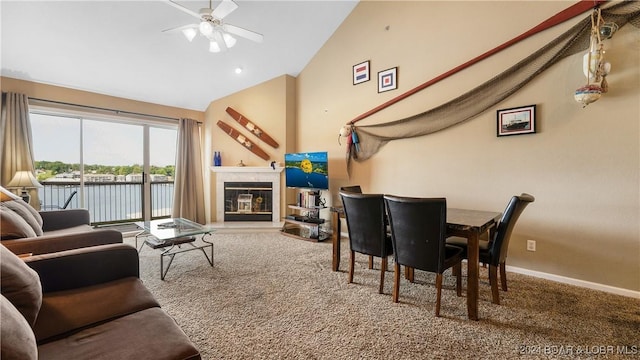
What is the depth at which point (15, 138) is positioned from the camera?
146 inches

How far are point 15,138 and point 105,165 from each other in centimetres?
125

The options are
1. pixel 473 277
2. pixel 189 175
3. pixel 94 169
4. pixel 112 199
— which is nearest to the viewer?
pixel 473 277

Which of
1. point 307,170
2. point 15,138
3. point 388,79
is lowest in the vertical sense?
point 307,170

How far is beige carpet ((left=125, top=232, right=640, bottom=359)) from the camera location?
1.67 metres

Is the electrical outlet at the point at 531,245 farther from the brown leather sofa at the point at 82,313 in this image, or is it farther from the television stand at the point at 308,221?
the brown leather sofa at the point at 82,313

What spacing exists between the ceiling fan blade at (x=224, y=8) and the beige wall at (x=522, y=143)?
2275 mm

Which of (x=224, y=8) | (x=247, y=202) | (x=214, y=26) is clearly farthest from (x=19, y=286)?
(x=247, y=202)

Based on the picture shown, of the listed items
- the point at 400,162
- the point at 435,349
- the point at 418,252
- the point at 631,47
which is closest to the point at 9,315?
the point at 435,349

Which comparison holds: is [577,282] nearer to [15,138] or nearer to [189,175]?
[189,175]

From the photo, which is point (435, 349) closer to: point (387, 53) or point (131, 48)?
point (387, 53)

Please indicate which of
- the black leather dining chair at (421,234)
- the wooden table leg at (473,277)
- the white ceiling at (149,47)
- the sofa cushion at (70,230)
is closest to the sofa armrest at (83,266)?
the sofa cushion at (70,230)

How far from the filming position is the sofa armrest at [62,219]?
2900 mm

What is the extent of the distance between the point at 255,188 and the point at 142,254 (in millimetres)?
2216

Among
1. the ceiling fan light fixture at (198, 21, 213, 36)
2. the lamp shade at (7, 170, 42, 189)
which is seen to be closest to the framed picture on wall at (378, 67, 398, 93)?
the ceiling fan light fixture at (198, 21, 213, 36)
